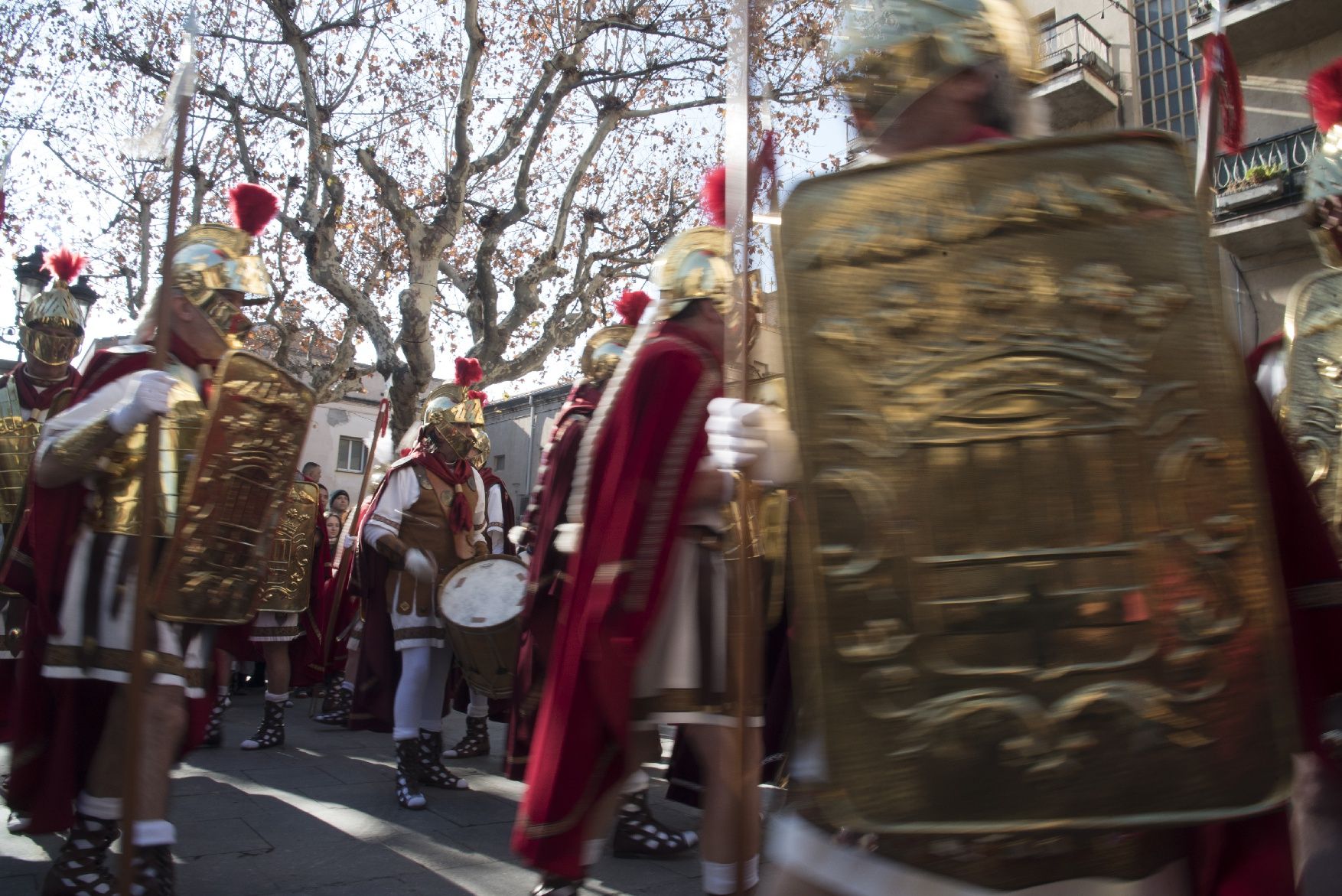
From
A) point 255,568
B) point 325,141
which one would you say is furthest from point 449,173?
point 255,568

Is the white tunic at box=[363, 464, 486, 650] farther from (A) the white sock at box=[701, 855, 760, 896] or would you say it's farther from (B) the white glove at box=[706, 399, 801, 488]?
(B) the white glove at box=[706, 399, 801, 488]

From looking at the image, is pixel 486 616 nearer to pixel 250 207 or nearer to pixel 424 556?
pixel 424 556

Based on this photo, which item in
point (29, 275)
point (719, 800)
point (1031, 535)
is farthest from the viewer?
point (29, 275)

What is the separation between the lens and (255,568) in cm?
321

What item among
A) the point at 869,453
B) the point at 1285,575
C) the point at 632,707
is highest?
the point at 869,453

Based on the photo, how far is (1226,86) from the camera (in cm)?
204

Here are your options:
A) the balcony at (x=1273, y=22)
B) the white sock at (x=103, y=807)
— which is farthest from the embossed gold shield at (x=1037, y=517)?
the balcony at (x=1273, y=22)

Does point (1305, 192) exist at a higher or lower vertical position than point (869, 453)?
higher

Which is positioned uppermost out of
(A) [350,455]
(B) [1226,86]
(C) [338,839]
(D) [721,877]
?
(A) [350,455]

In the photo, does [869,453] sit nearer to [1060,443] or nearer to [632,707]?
[1060,443]

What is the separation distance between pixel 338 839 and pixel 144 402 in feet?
7.10

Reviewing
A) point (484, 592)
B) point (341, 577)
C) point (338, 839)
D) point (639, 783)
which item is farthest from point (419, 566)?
point (341, 577)

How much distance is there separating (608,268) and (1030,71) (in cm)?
1288

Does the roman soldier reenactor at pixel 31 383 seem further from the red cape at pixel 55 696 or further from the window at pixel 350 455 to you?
the window at pixel 350 455
